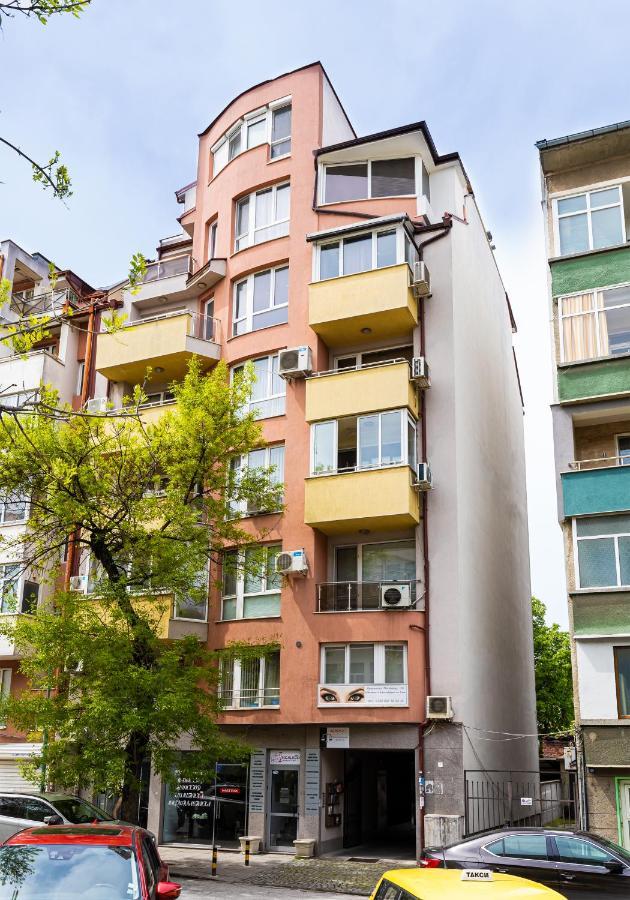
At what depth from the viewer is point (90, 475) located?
19.2 meters

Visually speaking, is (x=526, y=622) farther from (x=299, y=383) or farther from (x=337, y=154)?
(x=337, y=154)

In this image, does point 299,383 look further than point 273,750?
Yes

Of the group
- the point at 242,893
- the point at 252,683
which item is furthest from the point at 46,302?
the point at 242,893

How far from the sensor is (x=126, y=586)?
19.5 m

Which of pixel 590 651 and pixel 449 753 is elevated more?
pixel 590 651

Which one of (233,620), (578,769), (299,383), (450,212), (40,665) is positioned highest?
(450,212)

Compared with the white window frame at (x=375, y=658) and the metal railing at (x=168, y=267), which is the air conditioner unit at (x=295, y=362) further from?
the metal railing at (x=168, y=267)

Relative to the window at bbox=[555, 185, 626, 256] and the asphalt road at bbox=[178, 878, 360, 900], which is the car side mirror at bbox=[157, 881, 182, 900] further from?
the window at bbox=[555, 185, 626, 256]

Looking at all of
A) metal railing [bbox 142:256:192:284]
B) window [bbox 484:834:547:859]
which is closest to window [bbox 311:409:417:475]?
metal railing [bbox 142:256:192:284]

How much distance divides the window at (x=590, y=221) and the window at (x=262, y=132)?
371 inches

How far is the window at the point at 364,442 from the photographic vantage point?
74.1 feet

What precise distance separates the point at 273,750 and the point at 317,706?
1.83 m

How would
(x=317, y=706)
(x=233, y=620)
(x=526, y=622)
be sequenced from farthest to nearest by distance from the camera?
(x=526, y=622), (x=233, y=620), (x=317, y=706)

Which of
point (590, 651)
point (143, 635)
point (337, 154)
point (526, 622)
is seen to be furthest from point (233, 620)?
point (337, 154)
